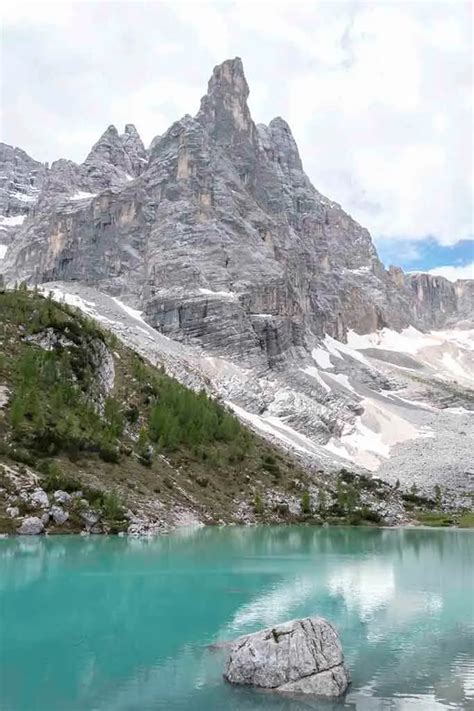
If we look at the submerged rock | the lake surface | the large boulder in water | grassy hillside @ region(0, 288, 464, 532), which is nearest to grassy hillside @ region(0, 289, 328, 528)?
grassy hillside @ region(0, 288, 464, 532)

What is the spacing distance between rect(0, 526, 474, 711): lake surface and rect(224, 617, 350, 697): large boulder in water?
626 millimetres

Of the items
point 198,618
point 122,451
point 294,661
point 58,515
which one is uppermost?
point 122,451

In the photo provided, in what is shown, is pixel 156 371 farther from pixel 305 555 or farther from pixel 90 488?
pixel 305 555

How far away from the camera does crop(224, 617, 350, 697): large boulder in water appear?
63.3ft

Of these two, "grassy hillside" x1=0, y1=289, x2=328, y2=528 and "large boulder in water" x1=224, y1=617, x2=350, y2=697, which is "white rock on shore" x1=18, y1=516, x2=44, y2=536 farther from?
"large boulder in water" x1=224, y1=617, x2=350, y2=697

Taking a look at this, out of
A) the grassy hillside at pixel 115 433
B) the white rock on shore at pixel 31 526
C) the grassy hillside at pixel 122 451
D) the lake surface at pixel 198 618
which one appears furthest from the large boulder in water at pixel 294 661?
the grassy hillside at pixel 115 433

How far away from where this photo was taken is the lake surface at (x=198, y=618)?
62.4 feet

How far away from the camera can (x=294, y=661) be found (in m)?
19.6

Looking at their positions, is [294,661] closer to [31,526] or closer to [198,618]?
[198,618]

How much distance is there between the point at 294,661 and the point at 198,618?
10704 millimetres

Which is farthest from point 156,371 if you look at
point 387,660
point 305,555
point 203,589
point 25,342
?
point 387,660

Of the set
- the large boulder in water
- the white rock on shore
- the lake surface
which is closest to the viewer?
the lake surface

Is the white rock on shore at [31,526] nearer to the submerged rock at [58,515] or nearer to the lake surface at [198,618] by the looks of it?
the submerged rock at [58,515]

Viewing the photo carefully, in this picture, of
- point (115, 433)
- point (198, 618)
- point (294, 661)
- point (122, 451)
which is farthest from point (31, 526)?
point (294, 661)
